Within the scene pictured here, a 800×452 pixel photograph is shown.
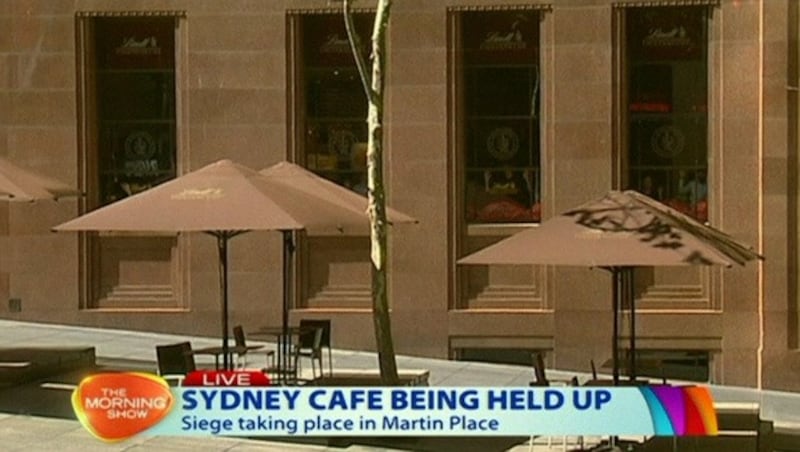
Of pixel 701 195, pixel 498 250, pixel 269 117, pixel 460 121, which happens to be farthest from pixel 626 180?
pixel 498 250

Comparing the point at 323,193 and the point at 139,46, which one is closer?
the point at 323,193

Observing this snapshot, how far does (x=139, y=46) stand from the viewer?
68.3 feet

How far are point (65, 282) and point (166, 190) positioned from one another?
6.86 metres

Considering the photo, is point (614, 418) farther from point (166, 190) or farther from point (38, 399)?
point (38, 399)

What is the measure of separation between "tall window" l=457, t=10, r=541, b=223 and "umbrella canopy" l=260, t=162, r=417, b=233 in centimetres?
427

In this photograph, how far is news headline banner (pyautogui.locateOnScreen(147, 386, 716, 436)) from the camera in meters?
11.2

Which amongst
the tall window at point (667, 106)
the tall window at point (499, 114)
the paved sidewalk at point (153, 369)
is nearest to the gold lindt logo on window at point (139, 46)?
the paved sidewalk at point (153, 369)

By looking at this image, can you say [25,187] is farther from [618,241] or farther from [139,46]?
[618,241]

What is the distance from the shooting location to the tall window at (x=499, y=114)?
792 inches

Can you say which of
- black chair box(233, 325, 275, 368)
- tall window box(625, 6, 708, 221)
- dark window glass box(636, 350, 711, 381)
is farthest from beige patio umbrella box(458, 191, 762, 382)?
tall window box(625, 6, 708, 221)

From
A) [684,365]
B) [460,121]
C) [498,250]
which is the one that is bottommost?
[684,365]

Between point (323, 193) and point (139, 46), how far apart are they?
22.3 ft

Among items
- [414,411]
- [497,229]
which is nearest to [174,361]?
[414,411]

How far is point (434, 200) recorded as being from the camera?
1992 centimetres
